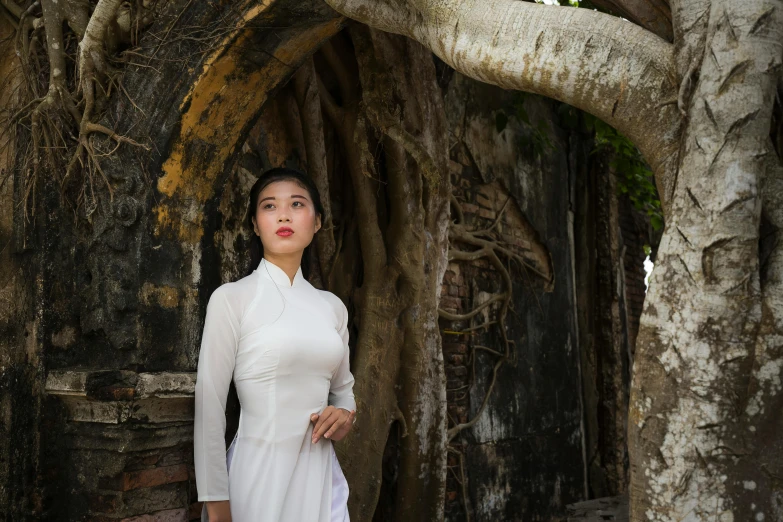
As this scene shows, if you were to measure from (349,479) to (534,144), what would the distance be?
3257mm

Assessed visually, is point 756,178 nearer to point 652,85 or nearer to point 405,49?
point 652,85

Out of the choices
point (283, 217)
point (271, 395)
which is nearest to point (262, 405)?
point (271, 395)

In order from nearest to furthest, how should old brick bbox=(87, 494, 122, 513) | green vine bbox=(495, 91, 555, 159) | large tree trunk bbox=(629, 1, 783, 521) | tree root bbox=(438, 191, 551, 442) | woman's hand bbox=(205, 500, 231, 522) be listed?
large tree trunk bbox=(629, 1, 783, 521) → woman's hand bbox=(205, 500, 231, 522) → old brick bbox=(87, 494, 122, 513) → tree root bbox=(438, 191, 551, 442) → green vine bbox=(495, 91, 555, 159)

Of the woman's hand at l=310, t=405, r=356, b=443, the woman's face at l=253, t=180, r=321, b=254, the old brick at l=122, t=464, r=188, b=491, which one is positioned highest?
the woman's face at l=253, t=180, r=321, b=254

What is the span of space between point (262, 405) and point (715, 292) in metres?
1.34

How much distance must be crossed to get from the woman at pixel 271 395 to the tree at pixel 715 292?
1.03 metres

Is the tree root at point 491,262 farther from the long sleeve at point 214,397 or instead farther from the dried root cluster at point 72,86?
the long sleeve at point 214,397

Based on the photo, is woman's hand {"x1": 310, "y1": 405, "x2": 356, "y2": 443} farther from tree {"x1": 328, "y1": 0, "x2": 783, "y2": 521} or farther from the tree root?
the tree root

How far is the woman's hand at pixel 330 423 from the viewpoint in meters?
2.45

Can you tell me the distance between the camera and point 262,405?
2400 mm

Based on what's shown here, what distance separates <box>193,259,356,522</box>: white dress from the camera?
2.38 m

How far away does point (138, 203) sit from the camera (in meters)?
3.05

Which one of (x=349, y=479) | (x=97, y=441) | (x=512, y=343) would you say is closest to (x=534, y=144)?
(x=512, y=343)

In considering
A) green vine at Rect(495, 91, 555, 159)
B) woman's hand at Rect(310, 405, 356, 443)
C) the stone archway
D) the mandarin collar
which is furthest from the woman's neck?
green vine at Rect(495, 91, 555, 159)
